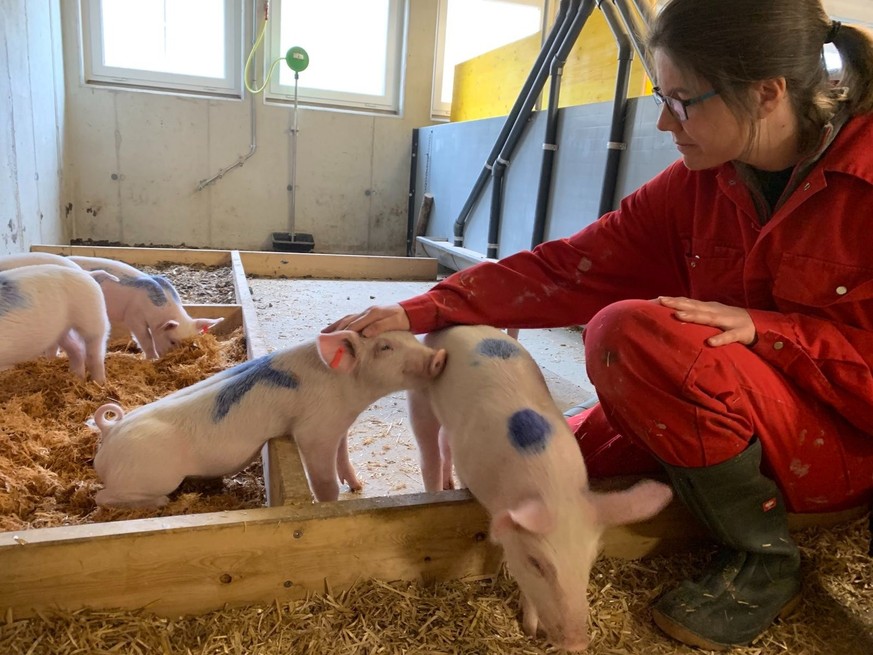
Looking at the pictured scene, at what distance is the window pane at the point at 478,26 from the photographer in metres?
7.92

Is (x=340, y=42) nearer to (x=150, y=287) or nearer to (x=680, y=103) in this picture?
(x=150, y=287)

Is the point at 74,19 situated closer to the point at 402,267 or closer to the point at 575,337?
the point at 402,267

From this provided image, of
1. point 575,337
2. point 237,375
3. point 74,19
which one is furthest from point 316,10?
point 237,375

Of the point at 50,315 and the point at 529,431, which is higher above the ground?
the point at 529,431

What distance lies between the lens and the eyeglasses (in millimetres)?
1434

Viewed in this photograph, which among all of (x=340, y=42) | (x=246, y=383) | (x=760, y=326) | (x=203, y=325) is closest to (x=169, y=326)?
(x=203, y=325)

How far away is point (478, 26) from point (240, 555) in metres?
7.87

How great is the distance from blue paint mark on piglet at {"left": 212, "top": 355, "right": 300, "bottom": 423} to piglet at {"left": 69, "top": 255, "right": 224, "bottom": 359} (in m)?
1.35

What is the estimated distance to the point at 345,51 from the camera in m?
7.64

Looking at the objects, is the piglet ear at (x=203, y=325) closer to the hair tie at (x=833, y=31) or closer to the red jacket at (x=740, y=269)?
the red jacket at (x=740, y=269)

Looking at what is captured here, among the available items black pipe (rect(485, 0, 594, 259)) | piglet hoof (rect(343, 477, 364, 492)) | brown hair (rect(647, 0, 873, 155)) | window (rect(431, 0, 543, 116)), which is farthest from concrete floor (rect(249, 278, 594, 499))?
window (rect(431, 0, 543, 116))

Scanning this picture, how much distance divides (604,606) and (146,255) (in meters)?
4.75

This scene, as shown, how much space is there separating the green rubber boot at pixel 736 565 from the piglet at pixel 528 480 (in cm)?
18

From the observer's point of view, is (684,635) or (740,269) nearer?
(684,635)
